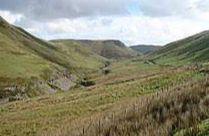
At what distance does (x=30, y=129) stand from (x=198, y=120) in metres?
21.0

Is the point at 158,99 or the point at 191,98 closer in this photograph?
the point at 191,98

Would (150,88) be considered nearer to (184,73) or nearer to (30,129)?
(184,73)

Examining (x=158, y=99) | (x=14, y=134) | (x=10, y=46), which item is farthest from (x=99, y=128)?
→ (x=10, y=46)

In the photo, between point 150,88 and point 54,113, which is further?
point 150,88

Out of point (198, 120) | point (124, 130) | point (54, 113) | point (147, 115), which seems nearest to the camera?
point (198, 120)

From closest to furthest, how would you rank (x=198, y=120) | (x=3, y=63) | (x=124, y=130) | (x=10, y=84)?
(x=198, y=120) < (x=124, y=130) < (x=10, y=84) < (x=3, y=63)

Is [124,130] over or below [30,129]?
over

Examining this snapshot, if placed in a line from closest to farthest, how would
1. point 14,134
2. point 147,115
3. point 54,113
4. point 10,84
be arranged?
point 147,115 < point 14,134 < point 54,113 < point 10,84

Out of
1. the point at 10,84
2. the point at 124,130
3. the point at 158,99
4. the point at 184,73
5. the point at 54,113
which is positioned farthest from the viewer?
the point at 10,84

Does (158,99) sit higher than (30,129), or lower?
higher

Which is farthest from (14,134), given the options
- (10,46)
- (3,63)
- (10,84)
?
(10,46)

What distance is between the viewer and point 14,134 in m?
32.4

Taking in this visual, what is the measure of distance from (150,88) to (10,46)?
A: 14852 centimetres

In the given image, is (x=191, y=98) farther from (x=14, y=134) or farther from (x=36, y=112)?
(x=36, y=112)
